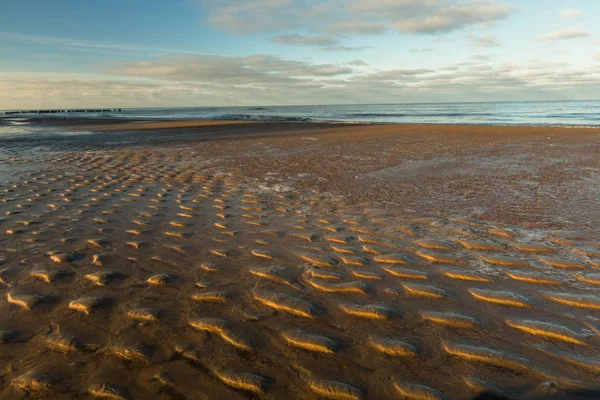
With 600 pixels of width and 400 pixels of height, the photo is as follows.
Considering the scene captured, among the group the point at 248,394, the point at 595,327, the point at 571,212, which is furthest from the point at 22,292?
the point at 571,212

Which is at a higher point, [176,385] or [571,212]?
[571,212]

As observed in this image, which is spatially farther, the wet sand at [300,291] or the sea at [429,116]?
the sea at [429,116]

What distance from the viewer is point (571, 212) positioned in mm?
6953

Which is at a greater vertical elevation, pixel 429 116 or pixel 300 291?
pixel 429 116

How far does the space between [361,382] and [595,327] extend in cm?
229

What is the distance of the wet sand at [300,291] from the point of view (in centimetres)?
279

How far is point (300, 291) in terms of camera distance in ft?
13.6

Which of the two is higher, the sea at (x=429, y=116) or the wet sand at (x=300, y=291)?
the sea at (x=429, y=116)

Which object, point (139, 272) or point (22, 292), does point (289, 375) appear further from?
point (22, 292)

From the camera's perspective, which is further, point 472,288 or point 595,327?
point 472,288

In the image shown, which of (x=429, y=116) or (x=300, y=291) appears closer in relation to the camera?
(x=300, y=291)

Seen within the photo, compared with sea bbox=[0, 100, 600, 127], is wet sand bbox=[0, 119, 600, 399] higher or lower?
lower

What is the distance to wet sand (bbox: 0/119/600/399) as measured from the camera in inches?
110

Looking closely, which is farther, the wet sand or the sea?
the sea
